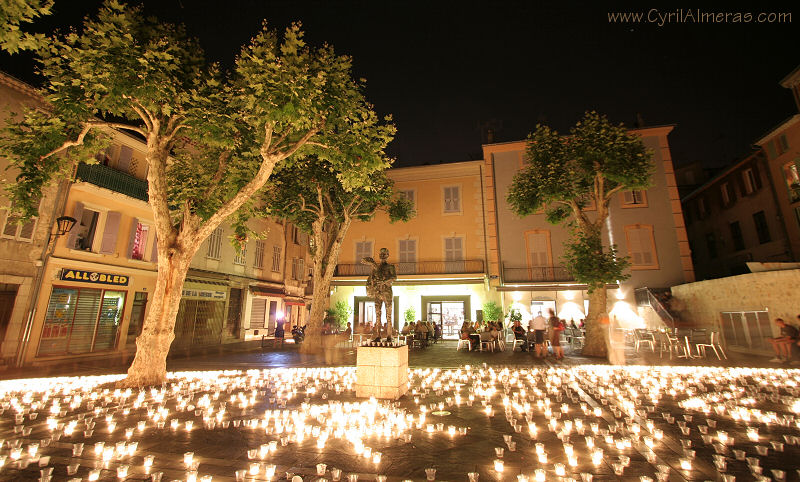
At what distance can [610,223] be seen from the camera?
1944cm

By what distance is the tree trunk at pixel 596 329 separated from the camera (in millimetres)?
12039

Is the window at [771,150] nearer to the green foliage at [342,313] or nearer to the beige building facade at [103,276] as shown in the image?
the beige building facade at [103,276]

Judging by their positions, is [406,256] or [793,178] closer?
[793,178]

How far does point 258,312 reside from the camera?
22.2 metres

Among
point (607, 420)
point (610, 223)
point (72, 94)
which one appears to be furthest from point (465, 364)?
point (610, 223)

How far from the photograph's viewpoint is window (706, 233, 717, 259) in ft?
74.1

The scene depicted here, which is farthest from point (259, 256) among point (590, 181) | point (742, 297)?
point (742, 297)

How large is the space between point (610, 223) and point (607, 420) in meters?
17.5

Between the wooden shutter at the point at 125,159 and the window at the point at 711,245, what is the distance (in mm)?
33457

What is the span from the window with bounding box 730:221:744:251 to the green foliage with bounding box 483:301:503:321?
586 inches

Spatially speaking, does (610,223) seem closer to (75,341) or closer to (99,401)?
(99,401)

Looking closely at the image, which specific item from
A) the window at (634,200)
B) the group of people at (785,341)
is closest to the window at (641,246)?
the window at (634,200)

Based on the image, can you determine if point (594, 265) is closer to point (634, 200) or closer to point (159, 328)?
point (634, 200)

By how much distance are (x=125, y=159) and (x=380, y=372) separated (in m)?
Answer: 15.2
